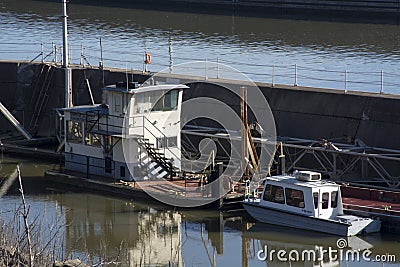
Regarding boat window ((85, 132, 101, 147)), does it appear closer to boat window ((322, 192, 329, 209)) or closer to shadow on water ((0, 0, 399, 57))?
boat window ((322, 192, 329, 209))

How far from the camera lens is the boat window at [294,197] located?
30.3 m

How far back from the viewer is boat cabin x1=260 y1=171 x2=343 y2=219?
98.4 ft

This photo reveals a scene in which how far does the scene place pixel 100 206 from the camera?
114 feet

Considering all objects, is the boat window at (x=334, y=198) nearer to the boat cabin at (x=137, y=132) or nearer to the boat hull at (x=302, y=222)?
the boat hull at (x=302, y=222)

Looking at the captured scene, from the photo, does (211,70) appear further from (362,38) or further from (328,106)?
(362,38)

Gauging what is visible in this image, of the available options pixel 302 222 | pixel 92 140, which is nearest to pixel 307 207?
pixel 302 222

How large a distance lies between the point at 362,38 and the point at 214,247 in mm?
Result: 39930

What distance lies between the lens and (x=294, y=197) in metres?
30.5

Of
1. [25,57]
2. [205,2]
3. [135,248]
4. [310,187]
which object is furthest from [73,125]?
[205,2]

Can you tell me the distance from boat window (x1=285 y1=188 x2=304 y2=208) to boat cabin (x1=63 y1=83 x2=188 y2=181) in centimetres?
565

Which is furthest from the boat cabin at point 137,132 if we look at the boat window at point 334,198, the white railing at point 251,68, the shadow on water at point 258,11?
the shadow on water at point 258,11

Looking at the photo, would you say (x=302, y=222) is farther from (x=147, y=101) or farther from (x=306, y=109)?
(x=306, y=109)

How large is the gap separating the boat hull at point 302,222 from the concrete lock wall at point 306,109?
6625 millimetres

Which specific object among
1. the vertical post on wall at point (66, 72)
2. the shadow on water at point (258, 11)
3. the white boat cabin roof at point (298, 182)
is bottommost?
the shadow on water at point (258, 11)
